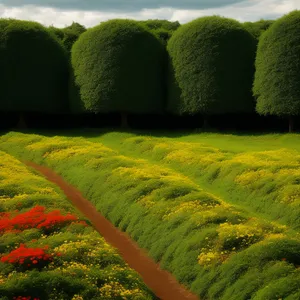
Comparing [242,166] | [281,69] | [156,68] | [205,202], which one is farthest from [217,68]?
[205,202]

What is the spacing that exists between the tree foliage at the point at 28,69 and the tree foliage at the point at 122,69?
3.06 metres

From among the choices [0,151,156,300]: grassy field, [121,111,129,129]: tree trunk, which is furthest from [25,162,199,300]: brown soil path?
[121,111,129,129]: tree trunk

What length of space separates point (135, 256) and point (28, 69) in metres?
30.1

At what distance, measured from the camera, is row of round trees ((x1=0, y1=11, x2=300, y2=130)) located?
39312 millimetres

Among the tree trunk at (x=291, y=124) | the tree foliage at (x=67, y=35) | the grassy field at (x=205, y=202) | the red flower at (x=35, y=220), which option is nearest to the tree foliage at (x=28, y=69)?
the tree foliage at (x=67, y=35)

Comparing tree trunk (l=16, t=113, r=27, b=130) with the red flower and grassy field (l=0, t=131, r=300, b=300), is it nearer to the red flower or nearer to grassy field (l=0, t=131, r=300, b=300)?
grassy field (l=0, t=131, r=300, b=300)

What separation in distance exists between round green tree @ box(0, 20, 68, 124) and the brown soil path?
2006 cm

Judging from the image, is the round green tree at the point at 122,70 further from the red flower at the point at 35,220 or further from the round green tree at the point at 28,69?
the red flower at the point at 35,220

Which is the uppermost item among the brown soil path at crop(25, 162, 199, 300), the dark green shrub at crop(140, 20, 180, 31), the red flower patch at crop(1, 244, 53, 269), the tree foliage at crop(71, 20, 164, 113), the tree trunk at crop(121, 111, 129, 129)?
the dark green shrub at crop(140, 20, 180, 31)

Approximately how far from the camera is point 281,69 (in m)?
38.7

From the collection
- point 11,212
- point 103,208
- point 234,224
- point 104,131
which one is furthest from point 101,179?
→ point 104,131

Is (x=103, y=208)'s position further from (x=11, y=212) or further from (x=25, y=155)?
(x=25, y=155)

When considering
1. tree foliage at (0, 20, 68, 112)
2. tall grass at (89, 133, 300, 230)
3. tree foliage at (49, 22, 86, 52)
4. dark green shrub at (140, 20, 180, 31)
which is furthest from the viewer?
dark green shrub at (140, 20, 180, 31)

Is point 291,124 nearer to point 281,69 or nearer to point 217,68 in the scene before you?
point 281,69
